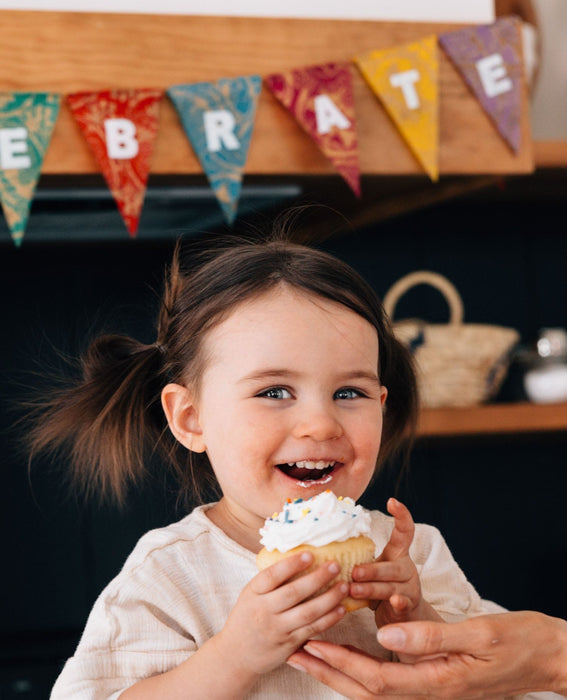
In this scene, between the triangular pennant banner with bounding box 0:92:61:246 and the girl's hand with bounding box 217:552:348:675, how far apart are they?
80cm

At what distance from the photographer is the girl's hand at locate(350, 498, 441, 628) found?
1.05 m

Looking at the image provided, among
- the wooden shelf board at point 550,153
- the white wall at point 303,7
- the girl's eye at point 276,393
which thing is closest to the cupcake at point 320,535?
the girl's eye at point 276,393

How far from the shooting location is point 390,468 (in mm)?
2260

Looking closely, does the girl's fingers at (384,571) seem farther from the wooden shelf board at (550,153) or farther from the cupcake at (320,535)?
the wooden shelf board at (550,153)

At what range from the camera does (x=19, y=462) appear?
2.12 metres

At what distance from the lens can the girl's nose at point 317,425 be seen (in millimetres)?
1133

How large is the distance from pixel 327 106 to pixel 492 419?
73 cm

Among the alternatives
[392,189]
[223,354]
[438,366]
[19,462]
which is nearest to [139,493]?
[19,462]


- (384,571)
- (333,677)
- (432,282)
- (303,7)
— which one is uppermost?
(303,7)

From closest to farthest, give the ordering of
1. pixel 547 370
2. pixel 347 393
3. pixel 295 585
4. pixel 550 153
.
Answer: pixel 295 585
pixel 347 393
pixel 550 153
pixel 547 370

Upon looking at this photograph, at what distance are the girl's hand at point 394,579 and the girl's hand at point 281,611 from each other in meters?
0.04

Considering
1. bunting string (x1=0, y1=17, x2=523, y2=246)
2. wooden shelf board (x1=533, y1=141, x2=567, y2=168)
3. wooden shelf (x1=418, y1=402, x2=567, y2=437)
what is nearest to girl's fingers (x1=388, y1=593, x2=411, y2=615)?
bunting string (x1=0, y1=17, x2=523, y2=246)

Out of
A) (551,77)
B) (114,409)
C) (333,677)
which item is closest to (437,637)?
(333,677)

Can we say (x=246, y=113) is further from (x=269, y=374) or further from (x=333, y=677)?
(x=333, y=677)
